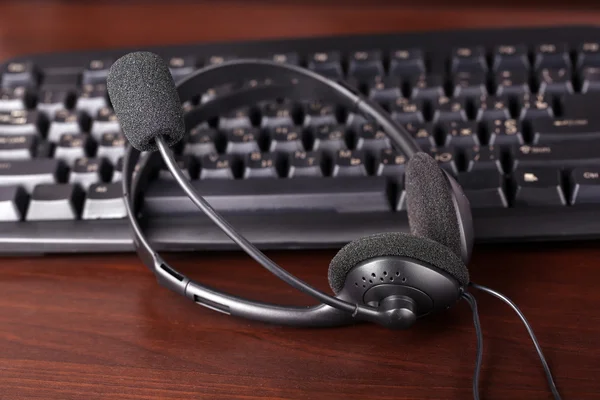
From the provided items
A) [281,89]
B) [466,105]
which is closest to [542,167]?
[466,105]

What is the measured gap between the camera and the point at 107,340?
49cm

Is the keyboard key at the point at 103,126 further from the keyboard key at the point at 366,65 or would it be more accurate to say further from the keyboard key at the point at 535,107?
the keyboard key at the point at 535,107

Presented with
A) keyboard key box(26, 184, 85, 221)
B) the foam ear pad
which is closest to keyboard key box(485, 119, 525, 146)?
the foam ear pad

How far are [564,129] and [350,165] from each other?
159 mm

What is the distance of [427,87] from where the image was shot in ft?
1.97

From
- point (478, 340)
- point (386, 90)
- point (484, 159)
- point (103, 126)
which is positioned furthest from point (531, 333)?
point (103, 126)

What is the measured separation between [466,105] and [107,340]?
12.6 inches

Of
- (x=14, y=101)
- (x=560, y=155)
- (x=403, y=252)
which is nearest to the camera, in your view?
(x=403, y=252)

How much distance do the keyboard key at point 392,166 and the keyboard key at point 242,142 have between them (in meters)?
0.10

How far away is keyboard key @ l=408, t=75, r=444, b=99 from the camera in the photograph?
23.6 inches

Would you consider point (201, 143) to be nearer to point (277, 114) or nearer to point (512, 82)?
point (277, 114)

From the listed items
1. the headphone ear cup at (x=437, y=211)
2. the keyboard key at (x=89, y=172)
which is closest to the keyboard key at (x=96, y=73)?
the keyboard key at (x=89, y=172)

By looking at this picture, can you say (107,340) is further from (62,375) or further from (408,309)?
(408,309)

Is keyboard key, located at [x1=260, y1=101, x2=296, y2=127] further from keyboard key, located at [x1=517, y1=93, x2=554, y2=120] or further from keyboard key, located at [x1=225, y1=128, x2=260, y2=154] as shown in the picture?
keyboard key, located at [x1=517, y1=93, x2=554, y2=120]
